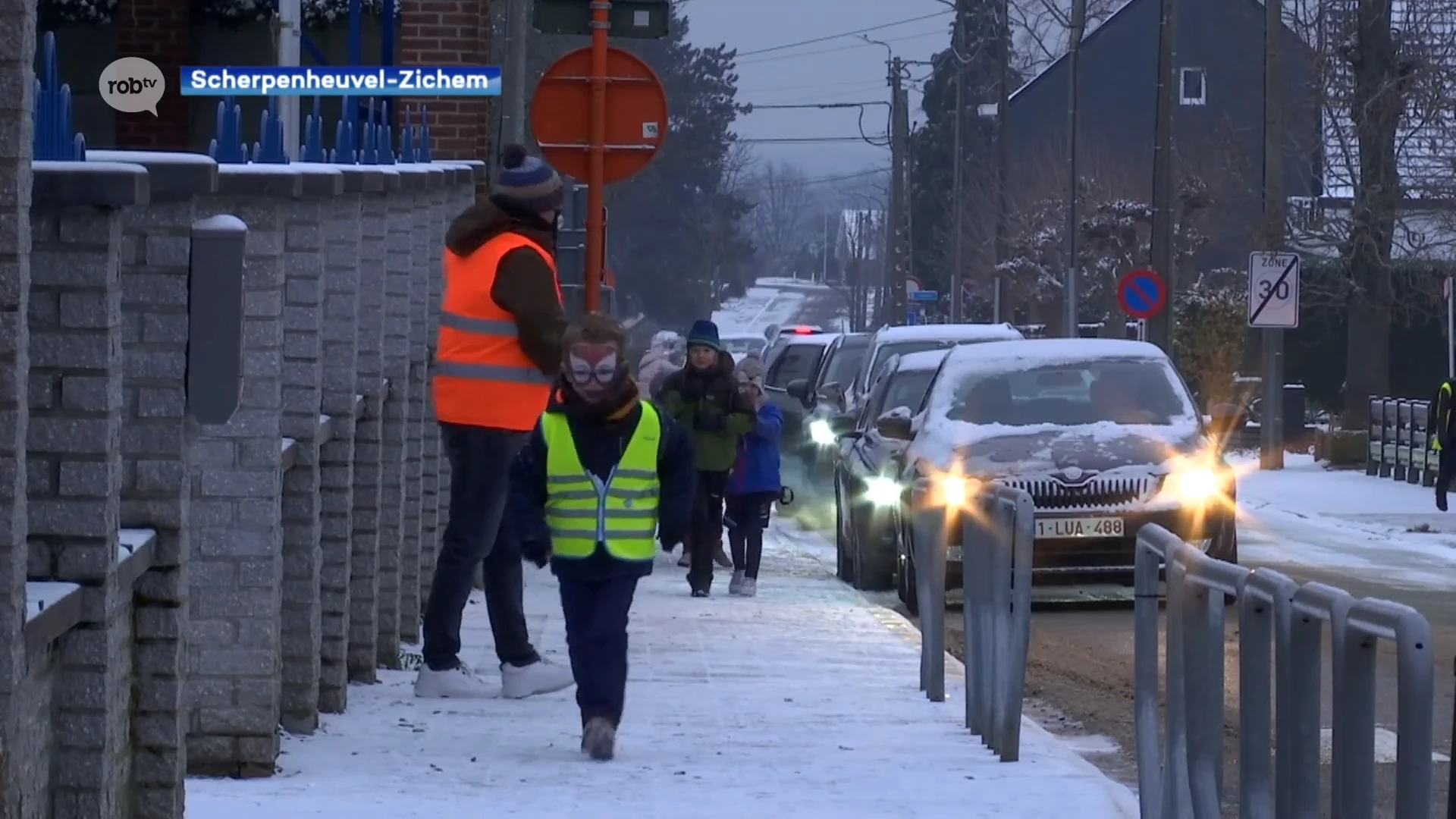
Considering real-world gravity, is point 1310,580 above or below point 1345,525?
above

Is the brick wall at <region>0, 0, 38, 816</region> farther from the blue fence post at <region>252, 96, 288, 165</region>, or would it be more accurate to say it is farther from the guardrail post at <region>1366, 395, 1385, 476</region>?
the guardrail post at <region>1366, 395, 1385, 476</region>

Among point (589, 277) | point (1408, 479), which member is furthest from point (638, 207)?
point (589, 277)

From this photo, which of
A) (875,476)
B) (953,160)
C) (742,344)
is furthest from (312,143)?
(953,160)

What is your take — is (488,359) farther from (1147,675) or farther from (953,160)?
(953,160)

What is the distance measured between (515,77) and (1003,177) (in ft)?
112

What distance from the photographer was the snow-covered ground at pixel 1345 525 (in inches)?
695

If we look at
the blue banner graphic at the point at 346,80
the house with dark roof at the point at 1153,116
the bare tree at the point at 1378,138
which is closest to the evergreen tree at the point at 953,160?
the house with dark roof at the point at 1153,116

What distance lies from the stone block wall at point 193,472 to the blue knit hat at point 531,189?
0.43 m

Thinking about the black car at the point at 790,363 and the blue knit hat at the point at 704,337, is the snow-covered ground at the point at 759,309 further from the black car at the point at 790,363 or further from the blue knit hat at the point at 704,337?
the blue knit hat at the point at 704,337

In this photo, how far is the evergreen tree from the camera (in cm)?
6631

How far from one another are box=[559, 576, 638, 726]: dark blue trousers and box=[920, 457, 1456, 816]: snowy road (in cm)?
179

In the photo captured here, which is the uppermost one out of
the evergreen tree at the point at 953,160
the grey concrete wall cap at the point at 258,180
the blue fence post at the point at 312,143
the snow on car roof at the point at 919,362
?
the evergreen tree at the point at 953,160

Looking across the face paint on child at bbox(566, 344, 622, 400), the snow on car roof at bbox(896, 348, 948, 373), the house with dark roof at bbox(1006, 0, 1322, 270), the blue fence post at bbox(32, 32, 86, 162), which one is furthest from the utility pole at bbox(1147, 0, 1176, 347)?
the blue fence post at bbox(32, 32, 86, 162)

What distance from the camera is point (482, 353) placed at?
8.16 metres
